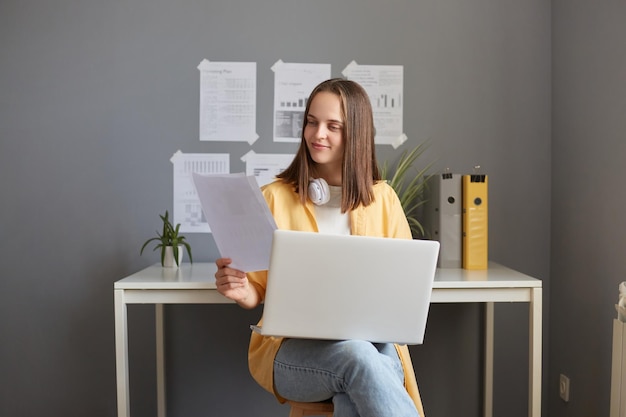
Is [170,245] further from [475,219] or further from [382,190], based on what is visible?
[475,219]

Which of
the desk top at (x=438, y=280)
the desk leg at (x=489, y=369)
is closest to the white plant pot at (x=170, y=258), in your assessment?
the desk top at (x=438, y=280)

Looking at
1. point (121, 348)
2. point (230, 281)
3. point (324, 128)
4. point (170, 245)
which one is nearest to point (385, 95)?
point (324, 128)

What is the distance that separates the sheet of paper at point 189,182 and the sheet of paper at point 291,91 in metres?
0.24

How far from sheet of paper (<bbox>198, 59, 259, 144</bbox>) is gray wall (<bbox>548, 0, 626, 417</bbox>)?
1164mm

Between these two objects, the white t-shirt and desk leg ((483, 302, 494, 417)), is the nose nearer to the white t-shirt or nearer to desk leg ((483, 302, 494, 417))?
the white t-shirt

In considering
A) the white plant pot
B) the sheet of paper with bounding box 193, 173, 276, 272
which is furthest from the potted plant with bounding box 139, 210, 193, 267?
the sheet of paper with bounding box 193, 173, 276, 272

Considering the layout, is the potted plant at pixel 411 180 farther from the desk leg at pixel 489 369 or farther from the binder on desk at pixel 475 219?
the desk leg at pixel 489 369

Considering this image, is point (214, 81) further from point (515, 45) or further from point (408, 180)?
point (515, 45)

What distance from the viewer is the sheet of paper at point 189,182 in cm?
258

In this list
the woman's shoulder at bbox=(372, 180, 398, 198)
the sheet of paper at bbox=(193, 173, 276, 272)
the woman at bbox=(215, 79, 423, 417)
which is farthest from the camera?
the woman's shoulder at bbox=(372, 180, 398, 198)

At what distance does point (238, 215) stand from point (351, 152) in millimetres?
511

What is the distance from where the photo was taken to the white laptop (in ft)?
4.75

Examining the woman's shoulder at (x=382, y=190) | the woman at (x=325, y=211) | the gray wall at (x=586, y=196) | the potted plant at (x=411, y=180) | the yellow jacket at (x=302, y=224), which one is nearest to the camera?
the woman at (x=325, y=211)

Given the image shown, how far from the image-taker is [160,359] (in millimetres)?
2523
